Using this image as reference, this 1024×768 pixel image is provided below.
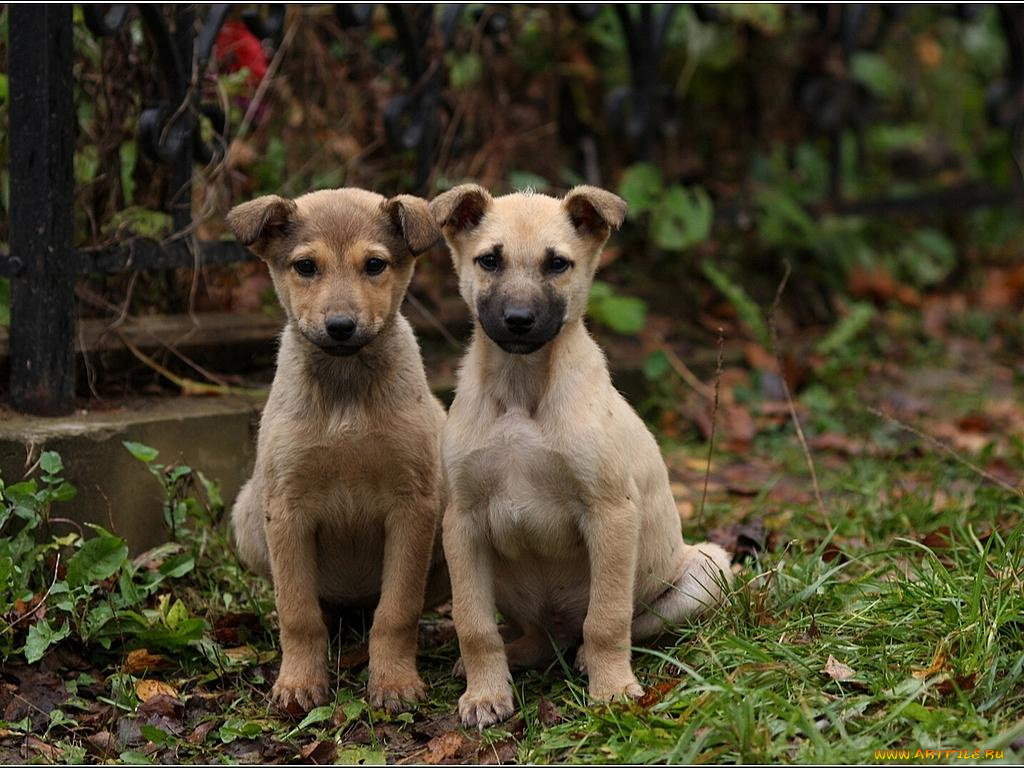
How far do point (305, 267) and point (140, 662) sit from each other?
161cm

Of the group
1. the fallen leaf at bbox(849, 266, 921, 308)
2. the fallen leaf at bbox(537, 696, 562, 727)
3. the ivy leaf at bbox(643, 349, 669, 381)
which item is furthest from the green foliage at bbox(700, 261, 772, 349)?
the fallen leaf at bbox(537, 696, 562, 727)

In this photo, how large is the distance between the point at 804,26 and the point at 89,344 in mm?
6622

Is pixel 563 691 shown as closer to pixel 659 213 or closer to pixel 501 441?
pixel 501 441

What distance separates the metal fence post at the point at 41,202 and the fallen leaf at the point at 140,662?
1.28 metres

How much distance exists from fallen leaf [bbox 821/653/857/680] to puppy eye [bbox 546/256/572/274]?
1.59 metres

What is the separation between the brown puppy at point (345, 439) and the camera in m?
4.61

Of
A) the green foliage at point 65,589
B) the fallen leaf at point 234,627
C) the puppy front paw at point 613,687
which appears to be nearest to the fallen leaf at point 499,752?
the puppy front paw at point 613,687

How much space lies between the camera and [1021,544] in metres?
4.71

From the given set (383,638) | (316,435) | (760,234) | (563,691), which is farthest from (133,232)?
(760,234)

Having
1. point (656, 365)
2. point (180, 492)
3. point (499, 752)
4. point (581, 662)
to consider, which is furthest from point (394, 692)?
point (656, 365)

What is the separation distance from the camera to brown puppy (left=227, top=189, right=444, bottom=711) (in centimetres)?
461

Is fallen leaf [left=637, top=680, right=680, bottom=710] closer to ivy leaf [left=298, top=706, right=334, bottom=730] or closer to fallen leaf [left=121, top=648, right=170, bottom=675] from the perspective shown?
ivy leaf [left=298, top=706, right=334, bottom=730]

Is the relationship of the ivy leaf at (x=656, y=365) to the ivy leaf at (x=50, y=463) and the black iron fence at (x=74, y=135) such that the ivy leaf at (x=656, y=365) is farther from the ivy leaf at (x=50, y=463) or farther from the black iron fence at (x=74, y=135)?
the ivy leaf at (x=50, y=463)

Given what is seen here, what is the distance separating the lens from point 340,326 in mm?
4418
